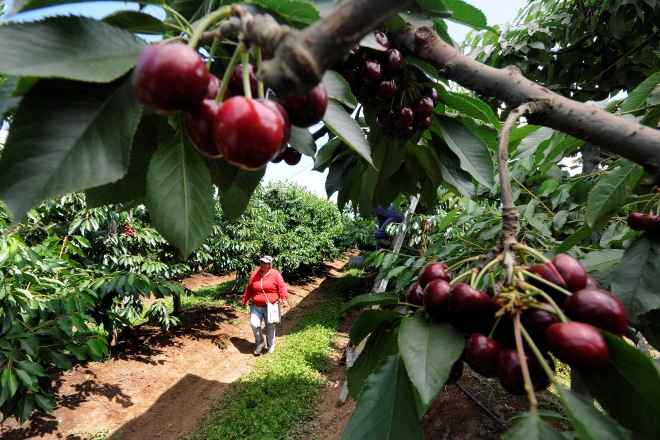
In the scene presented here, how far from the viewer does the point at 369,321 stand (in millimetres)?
811

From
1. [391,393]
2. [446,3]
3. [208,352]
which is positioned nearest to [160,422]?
[208,352]

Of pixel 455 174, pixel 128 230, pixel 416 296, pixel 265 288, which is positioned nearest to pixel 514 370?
pixel 416 296

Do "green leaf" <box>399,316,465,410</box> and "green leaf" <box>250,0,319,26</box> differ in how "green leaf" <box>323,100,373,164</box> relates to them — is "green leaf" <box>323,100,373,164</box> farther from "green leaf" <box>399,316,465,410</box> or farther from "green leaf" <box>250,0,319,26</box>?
"green leaf" <box>399,316,465,410</box>

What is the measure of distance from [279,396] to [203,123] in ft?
21.0

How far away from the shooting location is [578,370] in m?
0.55

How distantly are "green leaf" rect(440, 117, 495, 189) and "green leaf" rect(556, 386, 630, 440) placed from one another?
654mm

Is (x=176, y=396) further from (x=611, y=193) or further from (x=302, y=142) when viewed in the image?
(x=611, y=193)

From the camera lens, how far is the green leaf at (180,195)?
68 centimetres

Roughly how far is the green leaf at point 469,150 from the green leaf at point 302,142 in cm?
42

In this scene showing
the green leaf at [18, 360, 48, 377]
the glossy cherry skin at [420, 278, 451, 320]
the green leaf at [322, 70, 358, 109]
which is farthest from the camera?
the green leaf at [18, 360, 48, 377]

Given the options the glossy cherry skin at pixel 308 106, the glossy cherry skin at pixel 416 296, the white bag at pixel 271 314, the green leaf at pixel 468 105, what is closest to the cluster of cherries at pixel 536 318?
the glossy cherry skin at pixel 416 296

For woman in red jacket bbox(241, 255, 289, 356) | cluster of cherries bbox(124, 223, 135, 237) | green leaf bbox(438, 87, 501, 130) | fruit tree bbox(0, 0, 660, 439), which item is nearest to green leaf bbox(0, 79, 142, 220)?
fruit tree bbox(0, 0, 660, 439)

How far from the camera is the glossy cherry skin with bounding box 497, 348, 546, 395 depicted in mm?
534

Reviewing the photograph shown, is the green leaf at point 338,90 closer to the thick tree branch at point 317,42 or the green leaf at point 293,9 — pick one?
the green leaf at point 293,9
